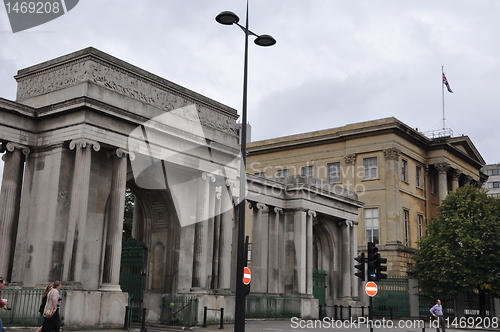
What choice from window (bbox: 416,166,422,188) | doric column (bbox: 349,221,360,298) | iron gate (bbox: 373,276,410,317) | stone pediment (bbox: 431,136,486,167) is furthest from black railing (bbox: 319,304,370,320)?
stone pediment (bbox: 431,136,486,167)

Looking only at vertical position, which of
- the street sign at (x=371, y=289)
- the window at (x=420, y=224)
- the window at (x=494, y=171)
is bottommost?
the street sign at (x=371, y=289)

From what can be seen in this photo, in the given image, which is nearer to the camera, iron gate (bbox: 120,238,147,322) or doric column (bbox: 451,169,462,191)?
iron gate (bbox: 120,238,147,322)

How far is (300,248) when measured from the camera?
34.0 m

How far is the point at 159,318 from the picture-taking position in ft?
87.1

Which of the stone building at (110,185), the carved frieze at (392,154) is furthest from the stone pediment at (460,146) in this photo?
the stone building at (110,185)

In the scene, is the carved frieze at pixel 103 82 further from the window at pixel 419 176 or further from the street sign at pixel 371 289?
the window at pixel 419 176

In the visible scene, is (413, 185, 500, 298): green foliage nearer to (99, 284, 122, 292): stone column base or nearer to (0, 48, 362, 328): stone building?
(0, 48, 362, 328): stone building

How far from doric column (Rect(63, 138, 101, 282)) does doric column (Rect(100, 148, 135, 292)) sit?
3.93 ft

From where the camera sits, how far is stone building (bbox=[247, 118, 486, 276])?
49406mm

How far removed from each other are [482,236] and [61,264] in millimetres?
29743

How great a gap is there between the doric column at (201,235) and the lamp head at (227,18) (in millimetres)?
12007

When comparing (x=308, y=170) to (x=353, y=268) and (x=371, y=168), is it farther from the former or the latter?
(x=353, y=268)

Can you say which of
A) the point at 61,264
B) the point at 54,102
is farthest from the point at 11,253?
the point at 54,102

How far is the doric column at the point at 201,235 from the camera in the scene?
26.6m
